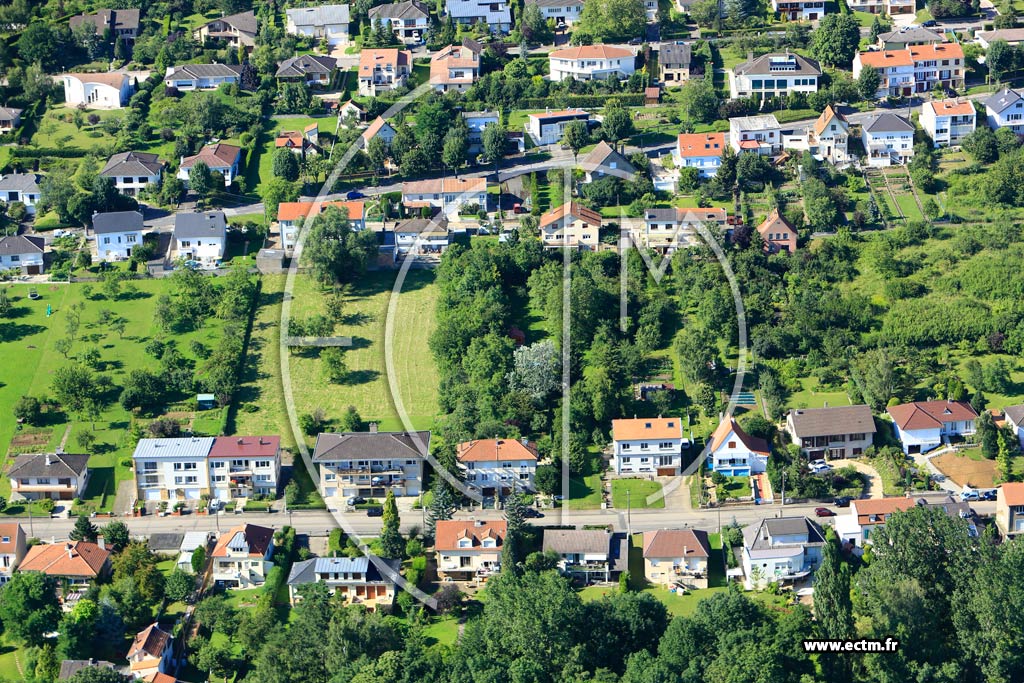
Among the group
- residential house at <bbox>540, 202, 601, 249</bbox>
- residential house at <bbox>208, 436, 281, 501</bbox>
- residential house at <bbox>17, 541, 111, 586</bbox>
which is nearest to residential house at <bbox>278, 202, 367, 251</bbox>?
residential house at <bbox>540, 202, 601, 249</bbox>

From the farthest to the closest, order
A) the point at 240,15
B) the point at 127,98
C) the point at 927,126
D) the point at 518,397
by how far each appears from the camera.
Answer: the point at 240,15, the point at 127,98, the point at 927,126, the point at 518,397

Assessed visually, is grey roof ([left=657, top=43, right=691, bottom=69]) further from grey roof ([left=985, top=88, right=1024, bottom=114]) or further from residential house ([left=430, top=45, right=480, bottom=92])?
grey roof ([left=985, top=88, right=1024, bottom=114])

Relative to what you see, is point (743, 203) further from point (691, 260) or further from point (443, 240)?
point (443, 240)

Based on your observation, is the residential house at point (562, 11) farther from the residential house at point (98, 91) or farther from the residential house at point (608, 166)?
the residential house at point (98, 91)

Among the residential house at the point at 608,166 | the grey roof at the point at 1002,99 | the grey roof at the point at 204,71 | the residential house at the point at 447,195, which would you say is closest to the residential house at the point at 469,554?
the residential house at the point at 447,195

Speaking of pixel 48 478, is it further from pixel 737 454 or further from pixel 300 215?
pixel 737 454

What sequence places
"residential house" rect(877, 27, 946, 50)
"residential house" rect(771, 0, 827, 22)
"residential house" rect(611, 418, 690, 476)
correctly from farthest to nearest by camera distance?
1. "residential house" rect(771, 0, 827, 22)
2. "residential house" rect(877, 27, 946, 50)
3. "residential house" rect(611, 418, 690, 476)

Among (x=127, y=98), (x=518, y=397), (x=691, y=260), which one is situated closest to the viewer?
(x=518, y=397)

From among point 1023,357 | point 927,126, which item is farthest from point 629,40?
point 1023,357
